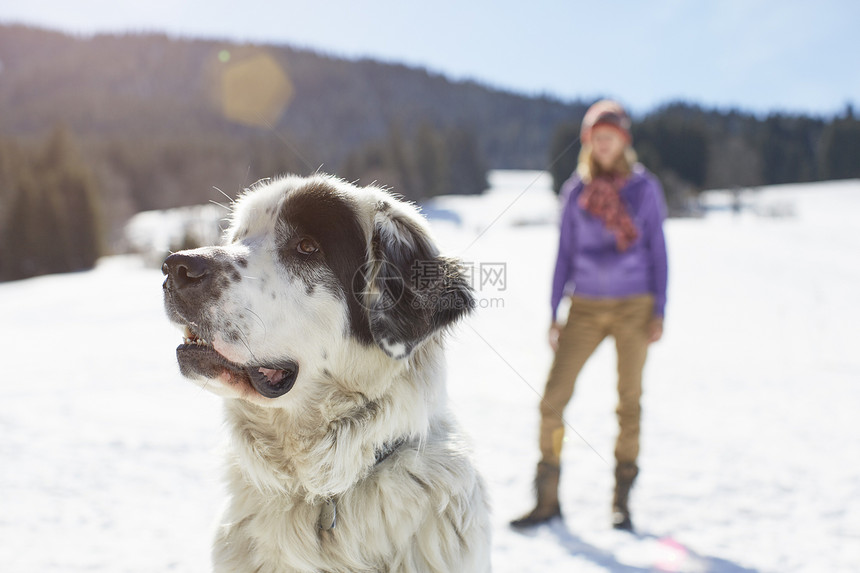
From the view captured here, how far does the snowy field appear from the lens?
3232 millimetres

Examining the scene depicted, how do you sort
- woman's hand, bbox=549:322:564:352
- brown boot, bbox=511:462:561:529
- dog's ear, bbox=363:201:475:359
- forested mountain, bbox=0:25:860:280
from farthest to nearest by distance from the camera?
forested mountain, bbox=0:25:860:280 < woman's hand, bbox=549:322:564:352 < brown boot, bbox=511:462:561:529 < dog's ear, bbox=363:201:475:359

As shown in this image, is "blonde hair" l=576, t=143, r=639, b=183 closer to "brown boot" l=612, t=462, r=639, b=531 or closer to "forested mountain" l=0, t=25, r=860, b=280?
"forested mountain" l=0, t=25, r=860, b=280

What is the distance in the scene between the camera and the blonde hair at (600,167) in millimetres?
3473

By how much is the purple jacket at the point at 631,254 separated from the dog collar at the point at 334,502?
1770 mm

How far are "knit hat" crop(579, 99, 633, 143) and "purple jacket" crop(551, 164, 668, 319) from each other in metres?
0.31

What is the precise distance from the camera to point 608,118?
3.43 meters

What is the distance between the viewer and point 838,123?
59.7 metres

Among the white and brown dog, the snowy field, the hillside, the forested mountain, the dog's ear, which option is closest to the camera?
the white and brown dog

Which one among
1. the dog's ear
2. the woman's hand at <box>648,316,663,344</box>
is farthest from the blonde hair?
the dog's ear

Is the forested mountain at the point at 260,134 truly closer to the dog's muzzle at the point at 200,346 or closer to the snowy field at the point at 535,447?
the dog's muzzle at the point at 200,346

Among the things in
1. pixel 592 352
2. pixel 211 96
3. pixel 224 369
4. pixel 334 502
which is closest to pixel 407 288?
pixel 224 369

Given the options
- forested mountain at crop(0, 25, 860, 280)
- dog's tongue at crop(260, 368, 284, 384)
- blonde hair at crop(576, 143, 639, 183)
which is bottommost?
dog's tongue at crop(260, 368, 284, 384)

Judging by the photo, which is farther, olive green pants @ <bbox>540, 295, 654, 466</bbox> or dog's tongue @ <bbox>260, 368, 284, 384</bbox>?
olive green pants @ <bbox>540, 295, 654, 466</bbox>

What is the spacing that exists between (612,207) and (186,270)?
248 centimetres
